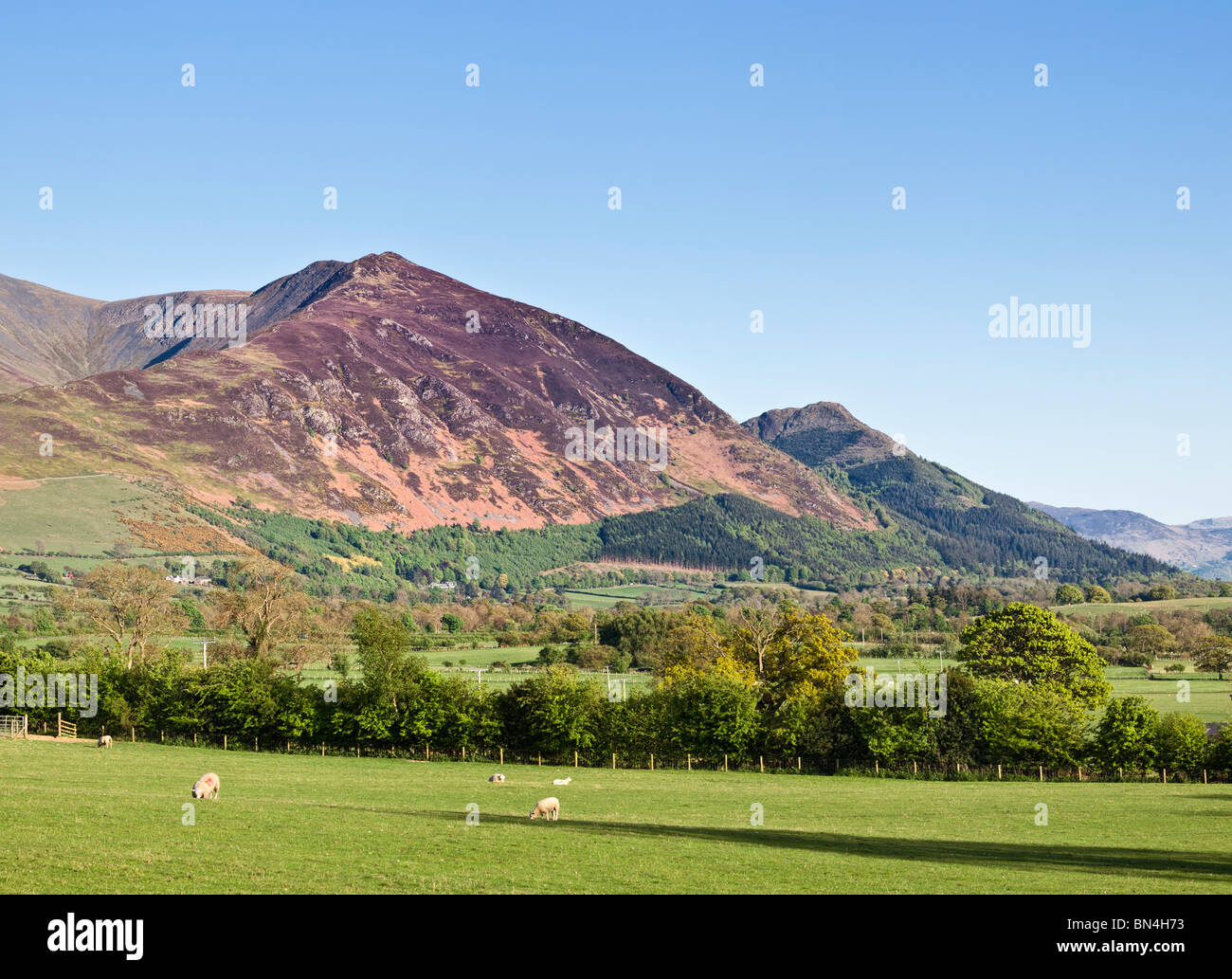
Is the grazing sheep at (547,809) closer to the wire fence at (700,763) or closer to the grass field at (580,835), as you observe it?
the grass field at (580,835)

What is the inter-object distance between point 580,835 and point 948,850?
11.4 meters

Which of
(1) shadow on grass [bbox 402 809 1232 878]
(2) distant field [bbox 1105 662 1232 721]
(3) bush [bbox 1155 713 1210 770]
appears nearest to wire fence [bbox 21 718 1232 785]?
(3) bush [bbox 1155 713 1210 770]

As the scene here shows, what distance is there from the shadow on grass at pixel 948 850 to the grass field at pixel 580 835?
5.3 inches

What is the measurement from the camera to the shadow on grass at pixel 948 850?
1171 inches

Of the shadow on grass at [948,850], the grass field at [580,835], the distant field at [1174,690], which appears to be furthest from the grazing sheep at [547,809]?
the distant field at [1174,690]

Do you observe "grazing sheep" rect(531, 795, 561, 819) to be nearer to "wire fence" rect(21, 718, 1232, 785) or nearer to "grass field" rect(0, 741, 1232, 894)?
"grass field" rect(0, 741, 1232, 894)

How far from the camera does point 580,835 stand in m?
34.0

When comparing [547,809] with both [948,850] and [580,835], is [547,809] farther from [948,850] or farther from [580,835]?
[948,850]

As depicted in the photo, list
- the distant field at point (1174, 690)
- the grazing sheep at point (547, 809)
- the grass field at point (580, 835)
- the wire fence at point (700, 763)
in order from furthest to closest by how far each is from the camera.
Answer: the distant field at point (1174, 690) → the wire fence at point (700, 763) → the grazing sheep at point (547, 809) → the grass field at point (580, 835)

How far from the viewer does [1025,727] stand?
67500 mm

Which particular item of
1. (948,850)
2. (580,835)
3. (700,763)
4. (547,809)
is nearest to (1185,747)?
(700,763)
